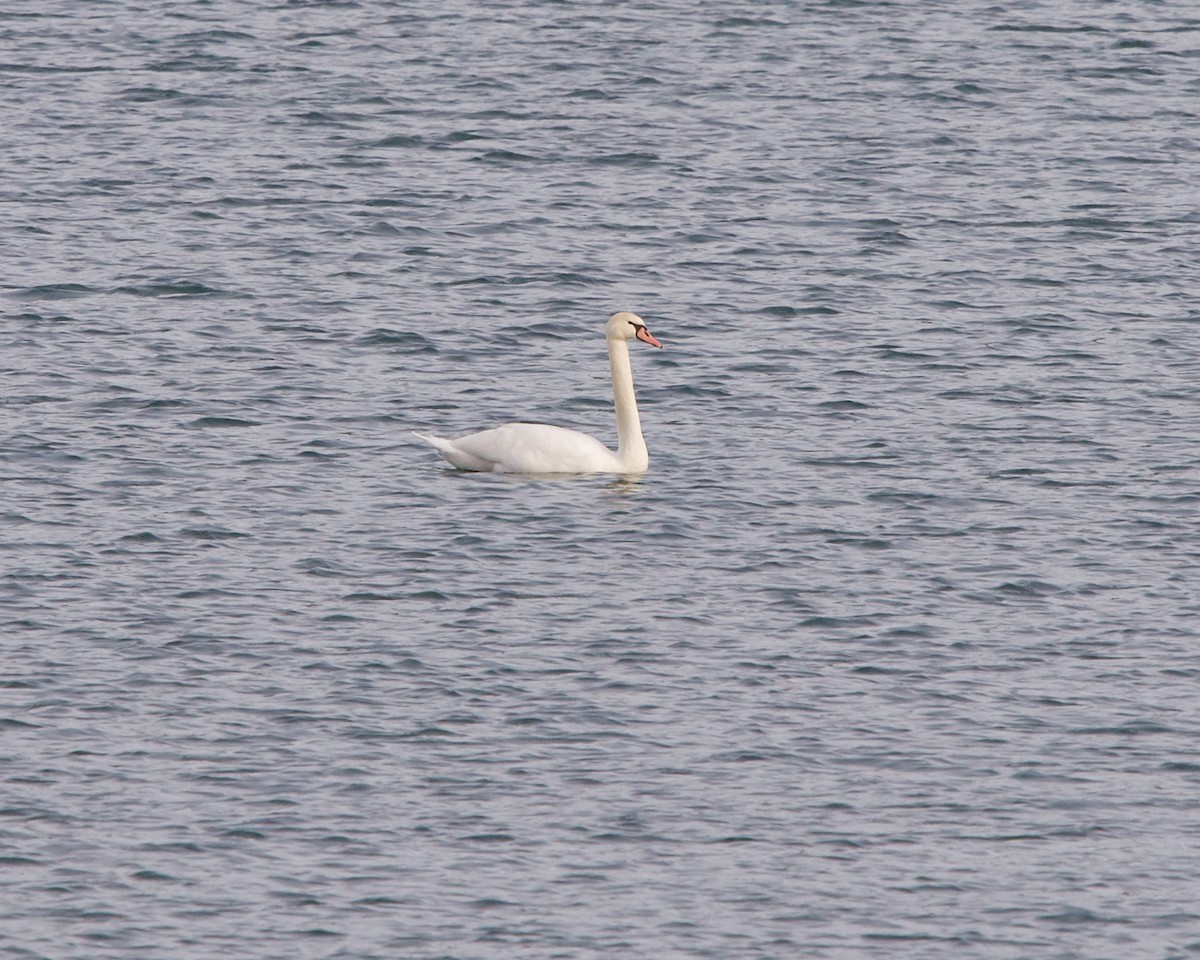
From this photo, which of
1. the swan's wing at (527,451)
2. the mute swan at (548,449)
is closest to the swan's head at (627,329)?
the mute swan at (548,449)

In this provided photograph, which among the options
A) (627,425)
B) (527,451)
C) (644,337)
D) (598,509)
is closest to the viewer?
(598,509)

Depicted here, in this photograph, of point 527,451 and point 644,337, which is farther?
point 644,337

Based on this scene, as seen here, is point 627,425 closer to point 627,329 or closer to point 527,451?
point 527,451

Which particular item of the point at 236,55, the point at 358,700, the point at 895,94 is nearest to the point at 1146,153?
the point at 895,94

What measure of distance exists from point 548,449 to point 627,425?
0.84m

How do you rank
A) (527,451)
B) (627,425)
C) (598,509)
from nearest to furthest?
(598,509), (527,451), (627,425)

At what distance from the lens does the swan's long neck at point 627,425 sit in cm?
2392

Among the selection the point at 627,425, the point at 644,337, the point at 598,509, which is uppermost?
the point at 644,337

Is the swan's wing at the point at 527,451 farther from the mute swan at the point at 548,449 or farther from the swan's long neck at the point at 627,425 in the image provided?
the swan's long neck at the point at 627,425

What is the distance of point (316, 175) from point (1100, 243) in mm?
10795

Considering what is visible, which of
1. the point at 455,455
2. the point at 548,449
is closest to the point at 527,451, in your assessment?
the point at 548,449

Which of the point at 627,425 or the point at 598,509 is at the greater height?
the point at 627,425

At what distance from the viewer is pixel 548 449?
933 inches

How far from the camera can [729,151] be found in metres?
36.6
